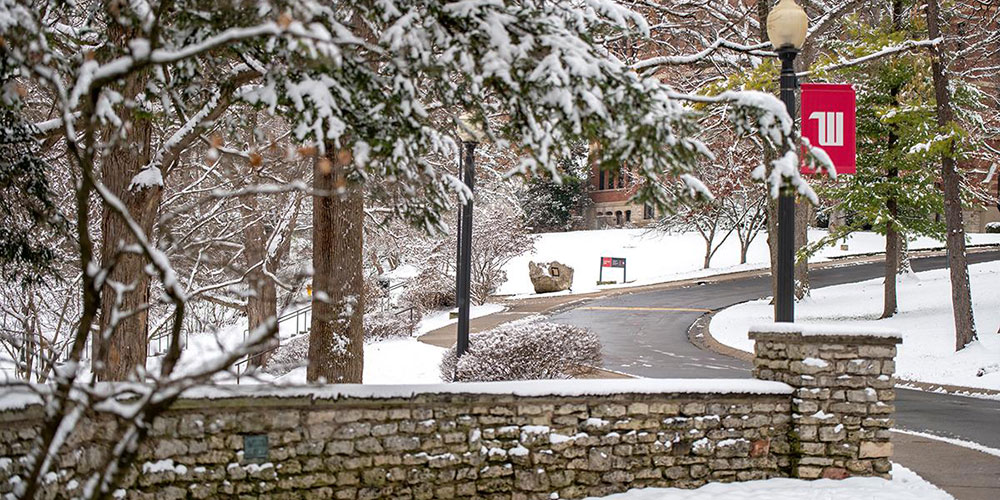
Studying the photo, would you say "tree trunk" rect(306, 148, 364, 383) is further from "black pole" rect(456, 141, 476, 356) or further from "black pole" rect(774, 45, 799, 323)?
"black pole" rect(774, 45, 799, 323)

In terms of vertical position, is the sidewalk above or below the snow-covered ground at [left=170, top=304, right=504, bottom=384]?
below

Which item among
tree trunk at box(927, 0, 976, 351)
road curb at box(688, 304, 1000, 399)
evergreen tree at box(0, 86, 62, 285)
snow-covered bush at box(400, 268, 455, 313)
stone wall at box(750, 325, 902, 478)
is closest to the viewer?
evergreen tree at box(0, 86, 62, 285)

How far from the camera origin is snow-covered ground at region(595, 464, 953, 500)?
22.7ft

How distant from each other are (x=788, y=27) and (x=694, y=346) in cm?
1226

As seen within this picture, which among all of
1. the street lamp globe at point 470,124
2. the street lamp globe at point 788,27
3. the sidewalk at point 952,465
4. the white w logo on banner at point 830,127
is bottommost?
the sidewalk at point 952,465

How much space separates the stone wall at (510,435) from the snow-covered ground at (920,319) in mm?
8126

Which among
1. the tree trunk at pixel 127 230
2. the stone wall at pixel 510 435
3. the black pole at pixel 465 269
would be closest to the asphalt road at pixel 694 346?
the stone wall at pixel 510 435

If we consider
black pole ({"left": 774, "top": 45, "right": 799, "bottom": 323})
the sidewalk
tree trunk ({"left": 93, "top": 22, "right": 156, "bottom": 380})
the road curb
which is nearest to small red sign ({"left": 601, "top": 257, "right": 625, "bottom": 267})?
the road curb

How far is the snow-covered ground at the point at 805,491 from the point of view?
6.93m

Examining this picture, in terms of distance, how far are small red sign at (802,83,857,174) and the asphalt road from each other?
158 inches

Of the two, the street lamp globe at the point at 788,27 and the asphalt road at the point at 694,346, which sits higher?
the street lamp globe at the point at 788,27

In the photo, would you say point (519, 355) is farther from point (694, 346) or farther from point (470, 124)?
point (694, 346)

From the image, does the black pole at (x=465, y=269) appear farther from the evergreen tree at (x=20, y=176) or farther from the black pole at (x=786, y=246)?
the evergreen tree at (x=20, y=176)

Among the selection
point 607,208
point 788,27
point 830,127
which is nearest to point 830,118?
point 830,127
